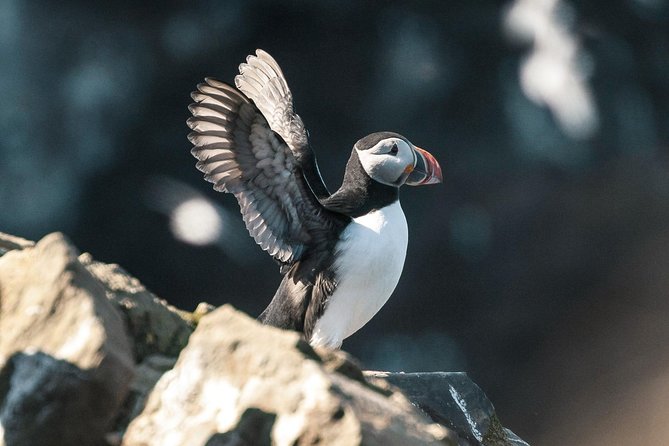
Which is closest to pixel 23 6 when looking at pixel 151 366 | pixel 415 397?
pixel 415 397

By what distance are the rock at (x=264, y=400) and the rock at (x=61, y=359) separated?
4.0 inches

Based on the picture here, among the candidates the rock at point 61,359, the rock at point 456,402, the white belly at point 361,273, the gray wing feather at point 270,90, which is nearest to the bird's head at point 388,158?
the white belly at point 361,273

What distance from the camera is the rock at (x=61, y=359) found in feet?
7.16

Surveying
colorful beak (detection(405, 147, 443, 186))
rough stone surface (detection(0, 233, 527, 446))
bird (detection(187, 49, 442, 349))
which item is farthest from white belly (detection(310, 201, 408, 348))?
rough stone surface (detection(0, 233, 527, 446))

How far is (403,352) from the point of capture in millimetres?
8633

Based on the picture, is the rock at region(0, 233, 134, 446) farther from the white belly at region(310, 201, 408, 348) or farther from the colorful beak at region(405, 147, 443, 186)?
the colorful beak at region(405, 147, 443, 186)

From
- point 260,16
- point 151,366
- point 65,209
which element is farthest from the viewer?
point 260,16

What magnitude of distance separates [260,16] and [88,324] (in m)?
7.25

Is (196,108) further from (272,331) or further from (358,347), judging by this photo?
(358,347)

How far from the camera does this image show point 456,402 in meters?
3.85

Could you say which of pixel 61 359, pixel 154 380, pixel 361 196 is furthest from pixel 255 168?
pixel 61 359

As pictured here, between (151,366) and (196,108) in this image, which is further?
(196,108)

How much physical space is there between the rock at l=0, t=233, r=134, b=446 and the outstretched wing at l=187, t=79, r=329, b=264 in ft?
4.74

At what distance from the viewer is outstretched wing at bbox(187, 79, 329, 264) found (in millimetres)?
3785
